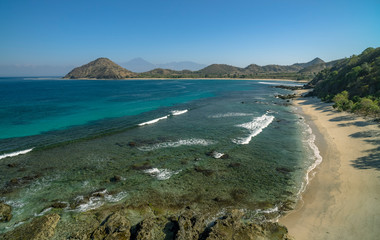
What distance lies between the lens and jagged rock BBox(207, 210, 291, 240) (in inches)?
379

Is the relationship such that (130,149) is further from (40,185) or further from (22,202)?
(22,202)

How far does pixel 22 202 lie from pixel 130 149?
10.2m

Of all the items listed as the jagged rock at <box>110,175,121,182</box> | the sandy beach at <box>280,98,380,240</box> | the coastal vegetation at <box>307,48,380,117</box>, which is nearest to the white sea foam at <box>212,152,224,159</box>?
the sandy beach at <box>280,98,380,240</box>

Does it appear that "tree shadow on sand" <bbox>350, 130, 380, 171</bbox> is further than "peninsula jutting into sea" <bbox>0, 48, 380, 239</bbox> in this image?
Yes

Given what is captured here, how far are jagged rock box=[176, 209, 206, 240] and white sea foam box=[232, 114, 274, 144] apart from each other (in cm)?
1429

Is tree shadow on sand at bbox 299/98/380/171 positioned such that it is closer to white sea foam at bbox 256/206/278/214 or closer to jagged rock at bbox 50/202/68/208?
white sea foam at bbox 256/206/278/214

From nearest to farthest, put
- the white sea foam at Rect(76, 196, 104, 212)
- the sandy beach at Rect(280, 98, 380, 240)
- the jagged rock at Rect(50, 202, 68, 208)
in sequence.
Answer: the sandy beach at Rect(280, 98, 380, 240) < the white sea foam at Rect(76, 196, 104, 212) < the jagged rock at Rect(50, 202, 68, 208)

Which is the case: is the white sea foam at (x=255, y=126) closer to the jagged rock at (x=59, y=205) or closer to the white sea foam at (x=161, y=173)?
the white sea foam at (x=161, y=173)

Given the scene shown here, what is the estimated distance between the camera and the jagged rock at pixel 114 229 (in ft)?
32.2

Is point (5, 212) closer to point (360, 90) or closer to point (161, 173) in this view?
point (161, 173)

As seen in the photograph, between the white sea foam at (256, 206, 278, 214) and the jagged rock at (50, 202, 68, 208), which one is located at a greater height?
the jagged rock at (50, 202, 68, 208)

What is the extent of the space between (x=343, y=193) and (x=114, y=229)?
14585 millimetres

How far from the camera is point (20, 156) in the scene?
20188mm

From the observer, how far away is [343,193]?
13375 millimetres
